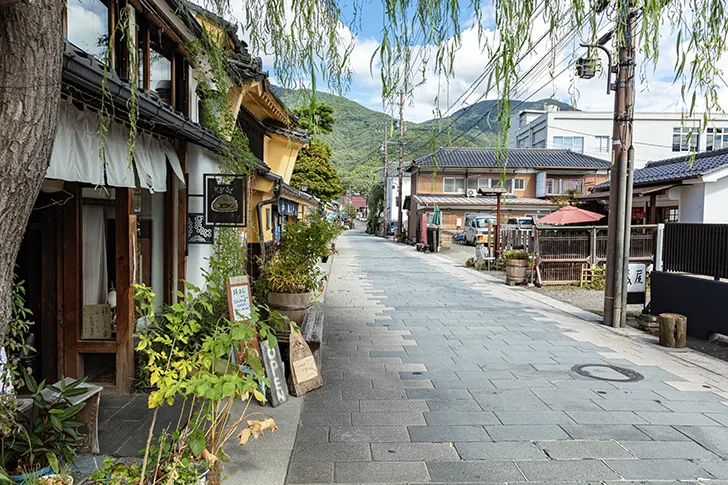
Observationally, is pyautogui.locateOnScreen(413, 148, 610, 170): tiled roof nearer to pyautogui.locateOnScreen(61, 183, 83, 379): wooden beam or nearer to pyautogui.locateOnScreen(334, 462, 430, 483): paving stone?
pyautogui.locateOnScreen(61, 183, 83, 379): wooden beam

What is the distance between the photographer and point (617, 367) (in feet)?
20.8

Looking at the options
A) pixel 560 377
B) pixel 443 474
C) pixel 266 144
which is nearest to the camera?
pixel 443 474

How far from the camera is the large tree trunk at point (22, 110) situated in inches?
70.2

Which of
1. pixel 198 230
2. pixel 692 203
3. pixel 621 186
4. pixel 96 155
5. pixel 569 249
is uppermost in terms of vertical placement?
pixel 692 203

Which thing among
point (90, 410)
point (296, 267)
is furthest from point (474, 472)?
point (296, 267)

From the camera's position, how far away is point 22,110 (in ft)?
5.95

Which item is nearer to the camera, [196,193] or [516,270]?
[196,193]

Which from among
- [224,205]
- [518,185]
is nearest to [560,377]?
[224,205]

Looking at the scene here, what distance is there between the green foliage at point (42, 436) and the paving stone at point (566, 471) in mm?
3090

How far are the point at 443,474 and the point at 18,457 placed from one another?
2.73 metres

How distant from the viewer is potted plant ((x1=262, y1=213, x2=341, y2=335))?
5.82m

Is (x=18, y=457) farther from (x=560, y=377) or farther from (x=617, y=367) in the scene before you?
(x=617, y=367)

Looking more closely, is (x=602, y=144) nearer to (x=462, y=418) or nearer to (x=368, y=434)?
(x=462, y=418)

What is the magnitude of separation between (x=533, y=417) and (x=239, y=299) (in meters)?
3.17
